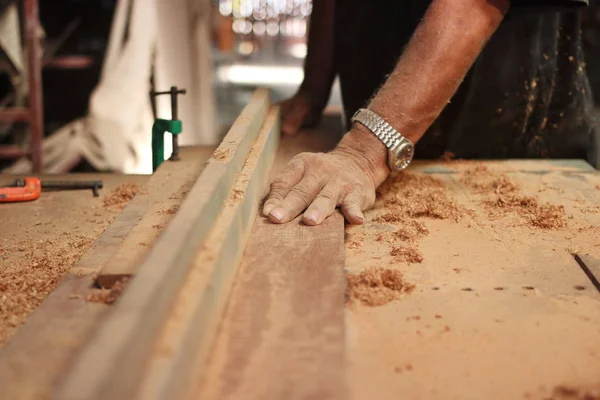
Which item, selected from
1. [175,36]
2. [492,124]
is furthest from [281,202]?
[175,36]

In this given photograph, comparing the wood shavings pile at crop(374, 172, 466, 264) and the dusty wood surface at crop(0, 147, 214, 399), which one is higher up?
the wood shavings pile at crop(374, 172, 466, 264)

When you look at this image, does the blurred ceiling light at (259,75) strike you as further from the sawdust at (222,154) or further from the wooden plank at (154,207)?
the sawdust at (222,154)

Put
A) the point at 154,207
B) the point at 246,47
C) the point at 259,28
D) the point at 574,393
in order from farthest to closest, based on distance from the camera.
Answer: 1. the point at 246,47
2. the point at 259,28
3. the point at 154,207
4. the point at 574,393

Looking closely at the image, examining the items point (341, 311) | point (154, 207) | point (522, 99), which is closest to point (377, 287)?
point (341, 311)

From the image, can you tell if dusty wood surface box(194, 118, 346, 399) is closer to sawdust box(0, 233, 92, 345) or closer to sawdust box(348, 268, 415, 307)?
sawdust box(348, 268, 415, 307)

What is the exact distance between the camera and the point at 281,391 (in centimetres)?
93

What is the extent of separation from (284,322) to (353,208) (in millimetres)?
550

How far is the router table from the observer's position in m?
0.95

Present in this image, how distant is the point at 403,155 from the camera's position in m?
1.85

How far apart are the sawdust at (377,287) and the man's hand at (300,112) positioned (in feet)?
4.10

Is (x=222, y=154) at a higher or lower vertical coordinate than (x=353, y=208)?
higher

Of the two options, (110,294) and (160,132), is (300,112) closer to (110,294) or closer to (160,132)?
(160,132)

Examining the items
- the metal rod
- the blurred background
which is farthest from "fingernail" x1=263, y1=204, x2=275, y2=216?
the metal rod

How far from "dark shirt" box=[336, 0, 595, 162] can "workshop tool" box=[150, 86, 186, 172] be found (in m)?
0.86
